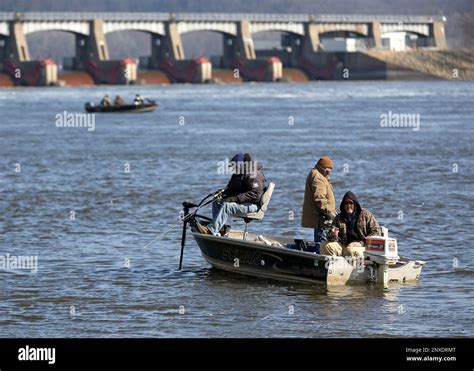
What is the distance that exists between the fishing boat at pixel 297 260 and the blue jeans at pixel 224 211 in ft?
0.40

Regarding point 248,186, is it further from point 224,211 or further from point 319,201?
point 319,201

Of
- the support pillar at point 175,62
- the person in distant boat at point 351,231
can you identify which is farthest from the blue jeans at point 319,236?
the support pillar at point 175,62

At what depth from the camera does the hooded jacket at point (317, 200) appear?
64.3 ft

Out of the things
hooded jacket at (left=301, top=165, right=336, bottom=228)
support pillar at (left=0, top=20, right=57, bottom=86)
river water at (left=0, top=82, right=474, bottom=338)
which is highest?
support pillar at (left=0, top=20, right=57, bottom=86)

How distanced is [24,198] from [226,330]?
58.9 ft

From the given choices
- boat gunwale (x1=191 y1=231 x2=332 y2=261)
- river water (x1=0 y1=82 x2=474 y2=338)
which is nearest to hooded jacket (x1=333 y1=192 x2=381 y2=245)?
boat gunwale (x1=191 y1=231 x2=332 y2=261)

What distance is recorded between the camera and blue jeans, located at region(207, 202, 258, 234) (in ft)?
67.4

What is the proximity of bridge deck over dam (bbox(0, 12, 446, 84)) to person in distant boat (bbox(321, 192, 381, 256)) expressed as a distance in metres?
153

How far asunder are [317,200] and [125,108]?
70.7 meters

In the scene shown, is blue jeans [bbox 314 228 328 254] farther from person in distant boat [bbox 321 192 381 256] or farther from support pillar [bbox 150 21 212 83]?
support pillar [bbox 150 21 212 83]

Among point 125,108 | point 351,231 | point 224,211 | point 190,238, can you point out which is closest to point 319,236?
point 351,231

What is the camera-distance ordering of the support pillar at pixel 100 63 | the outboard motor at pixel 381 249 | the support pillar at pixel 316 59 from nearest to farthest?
the outboard motor at pixel 381 249 < the support pillar at pixel 100 63 < the support pillar at pixel 316 59

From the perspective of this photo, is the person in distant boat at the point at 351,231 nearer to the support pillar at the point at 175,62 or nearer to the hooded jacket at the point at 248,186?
the hooded jacket at the point at 248,186
